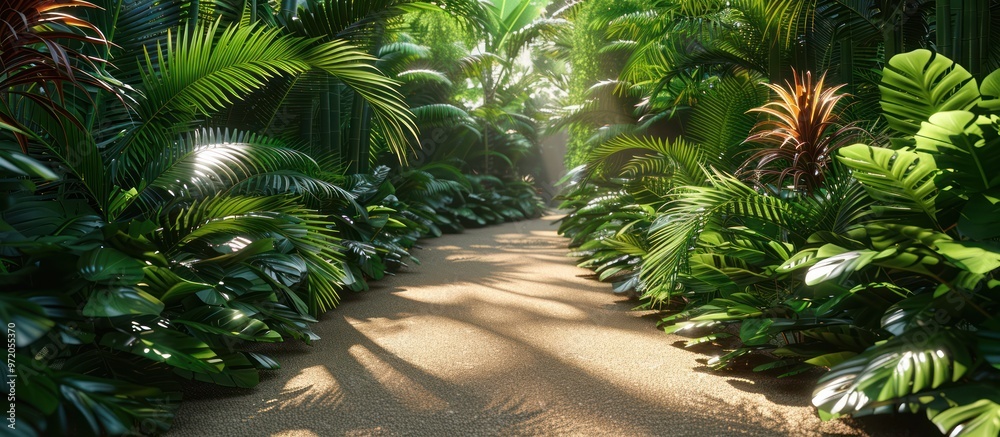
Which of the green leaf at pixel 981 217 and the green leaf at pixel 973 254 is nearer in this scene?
the green leaf at pixel 973 254

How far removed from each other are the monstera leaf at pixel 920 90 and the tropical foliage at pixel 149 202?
256 centimetres

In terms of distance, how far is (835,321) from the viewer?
2.49m

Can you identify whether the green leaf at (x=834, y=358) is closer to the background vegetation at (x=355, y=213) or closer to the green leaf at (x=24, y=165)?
the background vegetation at (x=355, y=213)

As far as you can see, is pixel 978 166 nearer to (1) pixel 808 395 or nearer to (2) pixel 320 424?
(1) pixel 808 395

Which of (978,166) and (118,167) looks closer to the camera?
(978,166)

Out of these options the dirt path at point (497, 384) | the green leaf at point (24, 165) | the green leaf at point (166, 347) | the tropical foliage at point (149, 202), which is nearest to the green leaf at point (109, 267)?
the tropical foliage at point (149, 202)

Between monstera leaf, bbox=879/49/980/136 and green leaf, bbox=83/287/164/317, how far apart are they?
279cm

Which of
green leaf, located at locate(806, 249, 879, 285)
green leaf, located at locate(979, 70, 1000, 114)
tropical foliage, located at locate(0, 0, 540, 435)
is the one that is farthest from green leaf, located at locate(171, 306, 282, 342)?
green leaf, located at locate(979, 70, 1000, 114)

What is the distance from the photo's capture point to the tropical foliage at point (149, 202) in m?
2.03

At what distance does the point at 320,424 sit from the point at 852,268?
6.36 feet

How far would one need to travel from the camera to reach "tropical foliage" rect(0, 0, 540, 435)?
2025 mm

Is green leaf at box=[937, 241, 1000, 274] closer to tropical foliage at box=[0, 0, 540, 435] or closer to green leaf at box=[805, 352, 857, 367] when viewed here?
green leaf at box=[805, 352, 857, 367]

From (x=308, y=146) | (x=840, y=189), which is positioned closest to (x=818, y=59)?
(x=840, y=189)

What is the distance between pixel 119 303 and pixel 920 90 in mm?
2944
